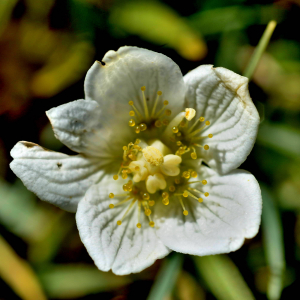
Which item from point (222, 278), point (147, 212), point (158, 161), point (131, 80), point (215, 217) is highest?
point (131, 80)

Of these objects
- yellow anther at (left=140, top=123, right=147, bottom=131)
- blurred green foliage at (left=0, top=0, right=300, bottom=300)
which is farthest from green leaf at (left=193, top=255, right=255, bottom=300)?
yellow anther at (left=140, top=123, right=147, bottom=131)

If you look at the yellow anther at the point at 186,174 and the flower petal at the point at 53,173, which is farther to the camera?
the yellow anther at the point at 186,174

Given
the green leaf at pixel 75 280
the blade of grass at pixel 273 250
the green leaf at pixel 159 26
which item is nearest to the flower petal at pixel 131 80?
the green leaf at pixel 159 26

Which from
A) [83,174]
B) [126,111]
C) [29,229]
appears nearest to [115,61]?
[126,111]

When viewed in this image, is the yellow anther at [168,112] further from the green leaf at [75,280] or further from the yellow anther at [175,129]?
the green leaf at [75,280]

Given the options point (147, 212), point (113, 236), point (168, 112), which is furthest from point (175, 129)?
point (113, 236)

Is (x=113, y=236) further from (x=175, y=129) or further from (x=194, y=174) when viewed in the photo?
(x=175, y=129)

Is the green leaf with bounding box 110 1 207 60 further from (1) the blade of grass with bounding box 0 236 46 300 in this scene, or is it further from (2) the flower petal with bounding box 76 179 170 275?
(1) the blade of grass with bounding box 0 236 46 300
